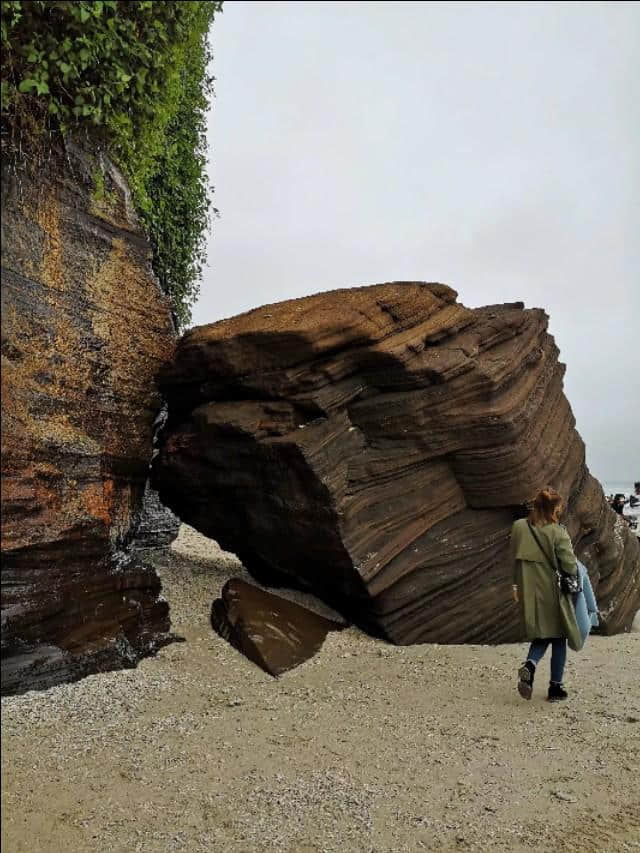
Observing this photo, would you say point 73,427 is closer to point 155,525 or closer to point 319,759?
point 319,759

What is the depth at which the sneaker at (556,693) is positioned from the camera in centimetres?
702

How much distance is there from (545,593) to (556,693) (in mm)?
983

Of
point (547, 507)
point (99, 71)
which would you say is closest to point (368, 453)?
point (547, 507)

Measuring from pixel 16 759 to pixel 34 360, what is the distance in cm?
345

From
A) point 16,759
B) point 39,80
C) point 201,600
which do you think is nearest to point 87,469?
point 201,600

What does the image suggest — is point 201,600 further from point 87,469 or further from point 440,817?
point 440,817

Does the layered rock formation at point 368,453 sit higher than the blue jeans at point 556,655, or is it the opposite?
the layered rock formation at point 368,453

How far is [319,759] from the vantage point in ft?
18.1

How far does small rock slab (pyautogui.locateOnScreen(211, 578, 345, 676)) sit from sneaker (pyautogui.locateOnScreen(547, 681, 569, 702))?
99.1 inches

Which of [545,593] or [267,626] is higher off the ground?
[545,593]

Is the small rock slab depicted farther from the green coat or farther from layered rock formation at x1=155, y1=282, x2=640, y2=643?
the green coat

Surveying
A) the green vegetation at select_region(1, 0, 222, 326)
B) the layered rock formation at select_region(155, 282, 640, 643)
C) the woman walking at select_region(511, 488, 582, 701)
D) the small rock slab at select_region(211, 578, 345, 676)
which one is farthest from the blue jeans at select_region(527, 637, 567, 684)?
the green vegetation at select_region(1, 0, 222, 326)

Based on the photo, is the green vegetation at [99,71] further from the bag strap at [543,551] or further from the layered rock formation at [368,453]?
the bag strap at [543,551]

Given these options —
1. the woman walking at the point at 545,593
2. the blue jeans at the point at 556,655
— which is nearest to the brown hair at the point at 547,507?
the woman walking at the point at 545,593
